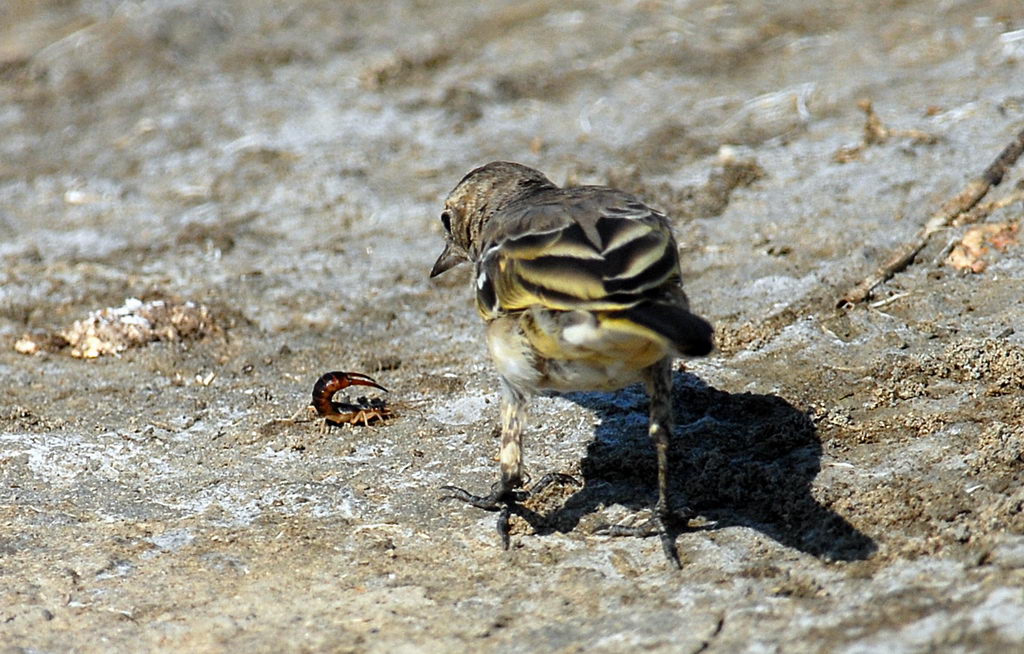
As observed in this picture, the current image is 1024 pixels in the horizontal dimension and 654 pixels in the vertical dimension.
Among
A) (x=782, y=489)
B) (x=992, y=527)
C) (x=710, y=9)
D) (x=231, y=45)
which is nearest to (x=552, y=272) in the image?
(x=782, y=489)

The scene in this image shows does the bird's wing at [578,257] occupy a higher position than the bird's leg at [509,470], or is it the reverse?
the bird's wing at [578,257]

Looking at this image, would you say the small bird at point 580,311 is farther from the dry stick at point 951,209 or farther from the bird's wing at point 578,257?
the dry stick at point 951,209

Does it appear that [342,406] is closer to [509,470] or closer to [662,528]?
[509,470]

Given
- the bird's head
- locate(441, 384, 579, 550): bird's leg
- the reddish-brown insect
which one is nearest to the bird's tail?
locate(441, 384, 579, 550): bird's leg

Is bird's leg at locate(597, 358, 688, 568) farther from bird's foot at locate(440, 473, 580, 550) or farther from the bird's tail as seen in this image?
the bird's tail

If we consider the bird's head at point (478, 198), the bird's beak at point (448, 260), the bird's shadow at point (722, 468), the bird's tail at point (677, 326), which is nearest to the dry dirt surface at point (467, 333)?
the bird's shadow at point (722, 468)

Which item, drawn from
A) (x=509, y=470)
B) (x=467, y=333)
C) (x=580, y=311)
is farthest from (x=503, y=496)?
(x=467, y=333)
